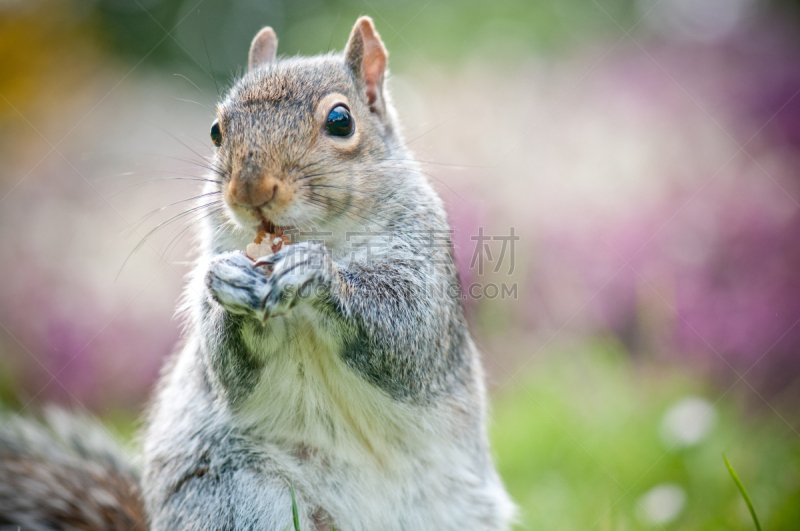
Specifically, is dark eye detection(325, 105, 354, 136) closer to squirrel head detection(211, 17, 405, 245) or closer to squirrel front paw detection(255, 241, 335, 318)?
squirrel head detection(211, 17, 405, 245)

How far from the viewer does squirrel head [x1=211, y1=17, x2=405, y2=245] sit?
1.26 meters

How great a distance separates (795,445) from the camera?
96.0 inches

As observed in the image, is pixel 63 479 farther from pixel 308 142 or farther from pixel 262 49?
pixel 262 49

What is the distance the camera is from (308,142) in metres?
1.35

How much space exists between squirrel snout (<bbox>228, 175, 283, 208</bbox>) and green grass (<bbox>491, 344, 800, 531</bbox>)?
1364mm

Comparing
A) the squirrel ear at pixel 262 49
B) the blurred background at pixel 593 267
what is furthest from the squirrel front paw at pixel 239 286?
the squirrel ear at pixel 262 49

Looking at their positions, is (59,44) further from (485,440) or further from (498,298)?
(485,440)

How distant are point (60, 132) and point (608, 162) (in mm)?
5232

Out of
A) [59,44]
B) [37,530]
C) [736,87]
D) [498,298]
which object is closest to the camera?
[37,530]

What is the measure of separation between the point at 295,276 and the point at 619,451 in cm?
169

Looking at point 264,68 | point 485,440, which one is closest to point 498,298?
point 485,440

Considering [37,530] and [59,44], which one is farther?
[59,44]

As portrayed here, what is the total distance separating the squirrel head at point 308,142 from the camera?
1263 millimetres

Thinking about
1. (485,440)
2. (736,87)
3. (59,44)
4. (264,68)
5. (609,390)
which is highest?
(736,87)
